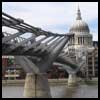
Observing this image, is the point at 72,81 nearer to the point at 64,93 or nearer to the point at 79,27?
the point at 64,93

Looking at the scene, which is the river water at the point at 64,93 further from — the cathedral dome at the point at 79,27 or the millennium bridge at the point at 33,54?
the cathedral dome at the point at 79,27

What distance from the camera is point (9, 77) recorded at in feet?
218

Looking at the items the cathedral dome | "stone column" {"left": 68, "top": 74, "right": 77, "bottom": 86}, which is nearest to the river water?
"stone column" {"left": 68, "top": 74, "right": 77, "bottom": 86}

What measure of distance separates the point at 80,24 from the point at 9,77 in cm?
3357

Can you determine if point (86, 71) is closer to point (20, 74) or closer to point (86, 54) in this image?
point (86, 54)

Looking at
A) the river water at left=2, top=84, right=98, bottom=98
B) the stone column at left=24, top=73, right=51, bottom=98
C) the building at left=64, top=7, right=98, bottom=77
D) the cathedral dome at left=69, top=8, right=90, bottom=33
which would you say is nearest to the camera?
the stone column at left=24, top=73, right=51, bottom=98

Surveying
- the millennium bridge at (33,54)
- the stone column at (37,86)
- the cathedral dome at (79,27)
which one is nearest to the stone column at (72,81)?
the millennium bridge at (33,54)

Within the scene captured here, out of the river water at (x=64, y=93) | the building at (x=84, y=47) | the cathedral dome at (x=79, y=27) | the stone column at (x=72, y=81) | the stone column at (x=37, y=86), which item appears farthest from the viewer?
the cathedral dome at (x=79, y=27)

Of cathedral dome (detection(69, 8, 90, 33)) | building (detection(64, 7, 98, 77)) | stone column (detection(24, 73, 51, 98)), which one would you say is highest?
cathedral dome (detection(69, 8, 90, 33))

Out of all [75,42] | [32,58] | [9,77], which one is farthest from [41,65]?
[75,42]

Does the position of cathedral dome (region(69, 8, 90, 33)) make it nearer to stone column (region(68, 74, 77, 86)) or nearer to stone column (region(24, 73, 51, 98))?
stone column (region(68, 74, 77, 86))

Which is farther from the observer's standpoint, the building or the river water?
the building

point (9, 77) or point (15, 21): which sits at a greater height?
point (15, 21)

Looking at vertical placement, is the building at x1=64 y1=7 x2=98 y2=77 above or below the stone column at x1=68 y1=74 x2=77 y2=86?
above
